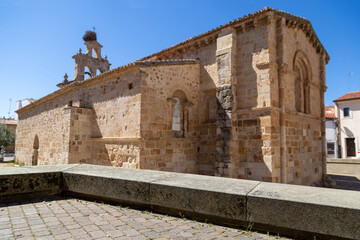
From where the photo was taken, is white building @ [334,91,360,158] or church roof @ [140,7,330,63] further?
white building @ [334,91,360,158]

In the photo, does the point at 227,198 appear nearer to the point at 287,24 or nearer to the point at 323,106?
the point at 287,24

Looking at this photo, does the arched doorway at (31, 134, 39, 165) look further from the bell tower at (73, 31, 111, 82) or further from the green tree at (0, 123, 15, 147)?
the green tree at (0, 123, 15, 147)

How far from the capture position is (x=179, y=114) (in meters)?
9.35

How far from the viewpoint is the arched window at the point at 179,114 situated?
9.09m

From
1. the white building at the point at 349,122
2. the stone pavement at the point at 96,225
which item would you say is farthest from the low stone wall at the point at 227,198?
the white building at the point at 349,122

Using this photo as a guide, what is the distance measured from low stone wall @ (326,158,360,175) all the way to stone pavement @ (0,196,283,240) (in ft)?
48.8

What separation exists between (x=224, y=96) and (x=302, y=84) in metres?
4.34

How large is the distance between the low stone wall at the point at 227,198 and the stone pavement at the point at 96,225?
14cm

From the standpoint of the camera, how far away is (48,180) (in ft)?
12.3

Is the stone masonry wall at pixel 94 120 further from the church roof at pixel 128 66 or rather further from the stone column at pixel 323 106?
the stone column at pixel 323 106

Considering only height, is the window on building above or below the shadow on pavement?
above

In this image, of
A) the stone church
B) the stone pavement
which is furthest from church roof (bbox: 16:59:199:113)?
the stone pavement

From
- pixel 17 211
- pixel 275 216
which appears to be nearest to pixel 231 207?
pixel 275 216

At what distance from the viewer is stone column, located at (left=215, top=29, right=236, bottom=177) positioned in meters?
8.30
